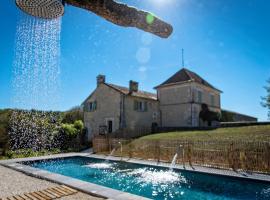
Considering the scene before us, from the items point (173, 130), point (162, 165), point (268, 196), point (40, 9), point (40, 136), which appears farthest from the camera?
point (173, 130)

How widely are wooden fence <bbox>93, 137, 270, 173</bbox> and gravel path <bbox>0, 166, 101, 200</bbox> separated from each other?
7.85 metres

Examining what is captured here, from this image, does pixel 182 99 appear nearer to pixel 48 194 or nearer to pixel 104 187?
pixel 104 187

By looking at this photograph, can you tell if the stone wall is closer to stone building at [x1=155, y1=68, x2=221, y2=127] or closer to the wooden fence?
stone building at [x1=155, y1=68, x2=221, y2=127]

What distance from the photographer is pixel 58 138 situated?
25.5 metres

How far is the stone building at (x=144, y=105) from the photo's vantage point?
28.5 m

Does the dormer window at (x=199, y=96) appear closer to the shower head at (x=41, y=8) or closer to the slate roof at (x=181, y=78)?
the slate roof at (x=181, y=78)

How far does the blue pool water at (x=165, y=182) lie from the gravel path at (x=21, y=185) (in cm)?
279

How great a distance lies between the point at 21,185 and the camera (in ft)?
31.3

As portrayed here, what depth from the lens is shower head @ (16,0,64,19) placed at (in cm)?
225

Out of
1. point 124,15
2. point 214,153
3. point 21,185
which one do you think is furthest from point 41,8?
point 214,153

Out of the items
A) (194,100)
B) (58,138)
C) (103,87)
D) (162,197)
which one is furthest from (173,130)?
(162,197)

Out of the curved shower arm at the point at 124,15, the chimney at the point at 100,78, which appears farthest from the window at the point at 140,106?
the curved shower arm at the point at 124,15

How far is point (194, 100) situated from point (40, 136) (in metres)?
17.6

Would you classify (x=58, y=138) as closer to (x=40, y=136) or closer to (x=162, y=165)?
(x=40, y=136)
